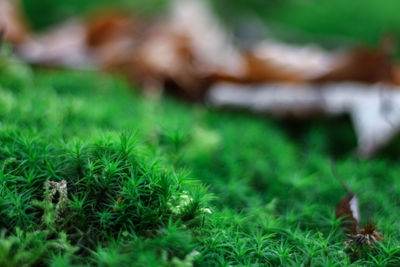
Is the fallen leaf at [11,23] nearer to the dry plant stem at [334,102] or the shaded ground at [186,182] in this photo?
the shaded ground at [186,182]

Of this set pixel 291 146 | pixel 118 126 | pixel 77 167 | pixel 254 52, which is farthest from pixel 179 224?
pixel 254 52

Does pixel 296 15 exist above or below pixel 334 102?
above

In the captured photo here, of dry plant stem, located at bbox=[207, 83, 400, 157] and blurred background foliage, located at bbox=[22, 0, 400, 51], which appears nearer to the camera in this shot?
dry plant stem, located at bbox=[207, 83, 400, 157]

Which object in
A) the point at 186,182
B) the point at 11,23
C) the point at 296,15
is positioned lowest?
the point at 11,23

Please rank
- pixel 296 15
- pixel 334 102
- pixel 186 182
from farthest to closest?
pixel 296 15, pixel 334 102, pixel 186 182

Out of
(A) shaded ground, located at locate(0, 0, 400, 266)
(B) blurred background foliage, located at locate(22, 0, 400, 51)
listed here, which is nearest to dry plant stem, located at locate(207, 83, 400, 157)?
(A) shaded ground, located at locate(0, 0, 400, 266)

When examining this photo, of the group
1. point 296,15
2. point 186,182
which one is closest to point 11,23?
point 186,182

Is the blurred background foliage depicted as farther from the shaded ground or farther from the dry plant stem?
the shaded ground

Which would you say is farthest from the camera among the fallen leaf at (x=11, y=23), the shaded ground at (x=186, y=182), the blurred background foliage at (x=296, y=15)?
the blurred background foliage at (x=296, y=15)

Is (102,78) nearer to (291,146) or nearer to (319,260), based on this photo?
(291,146)

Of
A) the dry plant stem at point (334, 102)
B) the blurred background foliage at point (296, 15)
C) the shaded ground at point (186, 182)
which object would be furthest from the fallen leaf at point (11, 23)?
the dry plant stem at point (334, 102)

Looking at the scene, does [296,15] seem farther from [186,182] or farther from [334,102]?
[186,182]
